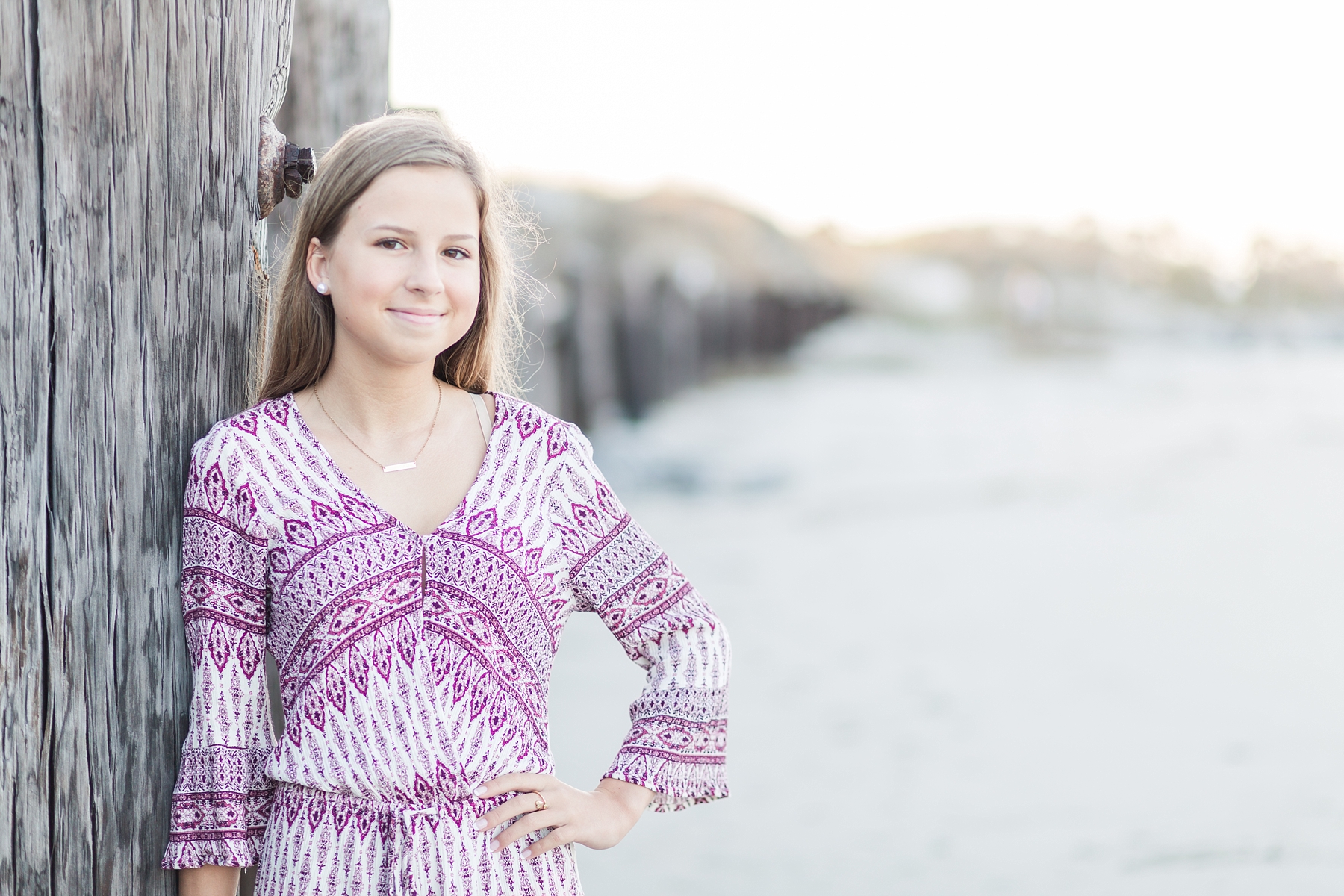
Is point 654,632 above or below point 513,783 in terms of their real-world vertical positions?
above

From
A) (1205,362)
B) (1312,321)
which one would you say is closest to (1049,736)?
(1205,362)

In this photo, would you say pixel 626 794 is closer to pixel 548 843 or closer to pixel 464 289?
pixel 548 843

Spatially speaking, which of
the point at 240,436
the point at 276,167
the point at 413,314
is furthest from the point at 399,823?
the point at 276,167

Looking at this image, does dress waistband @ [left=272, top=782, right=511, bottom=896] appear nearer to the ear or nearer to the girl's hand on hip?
the girl's hand on hip

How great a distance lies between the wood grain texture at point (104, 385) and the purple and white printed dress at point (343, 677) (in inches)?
2.7

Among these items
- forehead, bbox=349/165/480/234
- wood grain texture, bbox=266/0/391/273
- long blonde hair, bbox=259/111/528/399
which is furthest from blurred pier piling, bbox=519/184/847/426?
wood grain texture, bbox=266/0/391/273

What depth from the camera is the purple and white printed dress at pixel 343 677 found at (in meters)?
1.60

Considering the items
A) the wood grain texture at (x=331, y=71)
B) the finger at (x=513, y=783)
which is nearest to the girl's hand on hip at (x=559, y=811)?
the finger at (x=513, y=783)

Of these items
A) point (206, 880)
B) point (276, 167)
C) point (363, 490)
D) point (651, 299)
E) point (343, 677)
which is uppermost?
point (651, 299)

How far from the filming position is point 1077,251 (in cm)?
2786

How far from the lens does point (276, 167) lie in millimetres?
1834

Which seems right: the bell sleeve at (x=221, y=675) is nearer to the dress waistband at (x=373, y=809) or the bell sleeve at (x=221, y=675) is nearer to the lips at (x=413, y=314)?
the dress waistband at (x=373, y=809)

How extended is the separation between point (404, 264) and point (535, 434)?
0.31m

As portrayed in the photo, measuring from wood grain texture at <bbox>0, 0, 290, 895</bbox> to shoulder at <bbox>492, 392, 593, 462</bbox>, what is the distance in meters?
0.42
